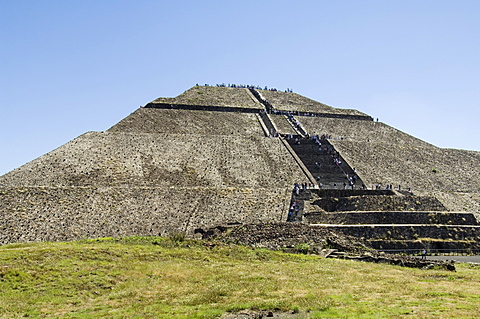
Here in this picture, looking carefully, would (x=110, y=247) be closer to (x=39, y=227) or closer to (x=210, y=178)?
(x=39, y=227)

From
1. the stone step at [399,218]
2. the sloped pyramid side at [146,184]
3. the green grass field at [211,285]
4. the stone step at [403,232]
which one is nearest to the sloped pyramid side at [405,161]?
the stone step at [399,218]

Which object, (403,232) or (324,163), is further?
(324,163)

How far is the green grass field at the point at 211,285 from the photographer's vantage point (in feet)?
40.2

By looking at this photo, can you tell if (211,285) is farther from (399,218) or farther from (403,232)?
(399,218)

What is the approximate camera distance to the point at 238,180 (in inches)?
1505

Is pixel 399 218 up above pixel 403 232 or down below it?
above

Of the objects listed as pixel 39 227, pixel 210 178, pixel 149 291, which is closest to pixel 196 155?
pixel 210 178

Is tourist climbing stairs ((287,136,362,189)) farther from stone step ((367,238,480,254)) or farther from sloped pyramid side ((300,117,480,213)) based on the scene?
stone step ((367,238,480,254))

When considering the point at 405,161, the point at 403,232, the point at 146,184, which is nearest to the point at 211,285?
the point at 403,232

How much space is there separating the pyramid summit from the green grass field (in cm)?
832

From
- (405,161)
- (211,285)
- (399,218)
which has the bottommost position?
(211,285)

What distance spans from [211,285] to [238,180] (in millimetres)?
23043

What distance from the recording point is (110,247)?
21.0 metres

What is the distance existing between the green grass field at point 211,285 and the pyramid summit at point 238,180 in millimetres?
8315
